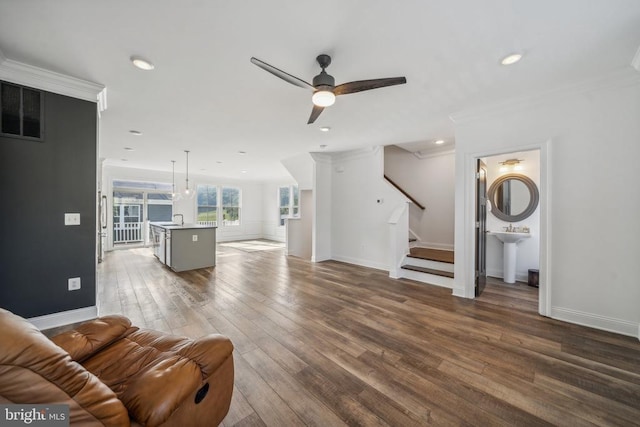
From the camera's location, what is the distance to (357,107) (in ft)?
10.8

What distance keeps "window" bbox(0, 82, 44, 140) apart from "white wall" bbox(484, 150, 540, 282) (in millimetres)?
6411

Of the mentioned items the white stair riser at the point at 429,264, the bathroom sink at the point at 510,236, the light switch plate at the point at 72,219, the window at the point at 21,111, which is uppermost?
the window at the point at 21,111

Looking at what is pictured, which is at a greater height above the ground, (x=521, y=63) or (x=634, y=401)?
(x=521, y=63)

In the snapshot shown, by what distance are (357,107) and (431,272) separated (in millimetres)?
2972

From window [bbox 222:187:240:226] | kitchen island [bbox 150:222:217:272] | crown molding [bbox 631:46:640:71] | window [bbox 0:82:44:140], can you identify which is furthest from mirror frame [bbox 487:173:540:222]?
window [bbox 222:187:240:226]

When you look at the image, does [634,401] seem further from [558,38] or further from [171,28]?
[171,28]

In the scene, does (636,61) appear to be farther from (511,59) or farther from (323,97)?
(323,97)

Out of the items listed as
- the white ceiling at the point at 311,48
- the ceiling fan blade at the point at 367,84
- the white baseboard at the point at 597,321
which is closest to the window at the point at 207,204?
the white ceiling at the point at 311,48

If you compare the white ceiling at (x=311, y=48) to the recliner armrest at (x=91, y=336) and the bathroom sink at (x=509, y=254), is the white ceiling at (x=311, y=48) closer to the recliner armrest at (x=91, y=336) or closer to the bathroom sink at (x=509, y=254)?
the recliner armrest at (x=91, y=336)

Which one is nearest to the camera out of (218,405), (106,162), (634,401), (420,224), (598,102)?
(218,405)

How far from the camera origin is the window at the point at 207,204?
30.8ft

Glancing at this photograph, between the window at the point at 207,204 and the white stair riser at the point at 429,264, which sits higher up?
the window at the point at 207,204

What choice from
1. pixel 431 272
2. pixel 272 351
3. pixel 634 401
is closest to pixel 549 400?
pixel 634 401

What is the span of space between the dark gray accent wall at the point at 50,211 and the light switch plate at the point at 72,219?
0.11 ft
